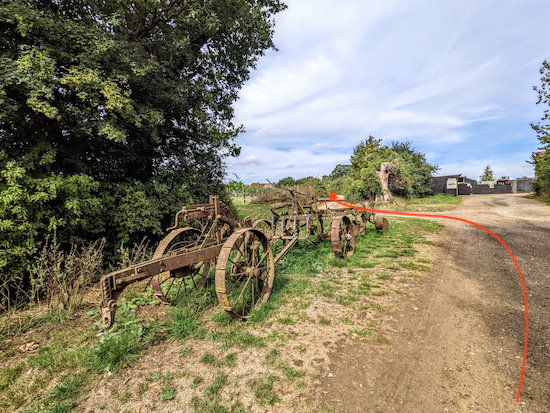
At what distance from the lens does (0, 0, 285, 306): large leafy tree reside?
16.6 feet

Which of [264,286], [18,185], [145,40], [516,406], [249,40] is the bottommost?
[516,406]

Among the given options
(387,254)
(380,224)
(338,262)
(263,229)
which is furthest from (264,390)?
(380,224)

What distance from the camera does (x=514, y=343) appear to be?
3604mm

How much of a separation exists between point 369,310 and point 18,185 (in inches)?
287

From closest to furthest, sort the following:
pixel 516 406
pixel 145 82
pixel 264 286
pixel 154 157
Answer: pixel 516 406, pixel 264 286, pixel 145 82, pixel 154 157

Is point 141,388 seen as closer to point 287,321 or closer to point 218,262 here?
point 218,262

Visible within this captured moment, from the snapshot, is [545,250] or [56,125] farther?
[545,250]

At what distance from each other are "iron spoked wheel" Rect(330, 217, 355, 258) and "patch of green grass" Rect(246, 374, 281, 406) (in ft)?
14.5

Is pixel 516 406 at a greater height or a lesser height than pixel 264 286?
lesser

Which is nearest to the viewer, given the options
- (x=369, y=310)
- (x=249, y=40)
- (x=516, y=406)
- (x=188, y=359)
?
(x=516, y=406)

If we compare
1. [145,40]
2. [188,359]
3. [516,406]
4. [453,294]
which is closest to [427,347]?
[516,406]

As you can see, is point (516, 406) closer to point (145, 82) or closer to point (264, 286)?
point (264, 286)

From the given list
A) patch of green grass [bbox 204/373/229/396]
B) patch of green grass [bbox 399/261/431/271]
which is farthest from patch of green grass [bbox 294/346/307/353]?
patch of green grass [bbox 399/261/431/271]

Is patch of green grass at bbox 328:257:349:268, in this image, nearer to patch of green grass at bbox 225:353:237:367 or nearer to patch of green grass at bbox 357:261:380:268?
patch of green grass at bbox 357:261:380:268
